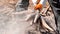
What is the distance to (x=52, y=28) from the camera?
222 centimetres

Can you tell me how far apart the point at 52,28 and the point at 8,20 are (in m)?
0.82

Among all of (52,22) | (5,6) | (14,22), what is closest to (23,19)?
(14,22)

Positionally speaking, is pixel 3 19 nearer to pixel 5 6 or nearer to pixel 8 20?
pixel 8 20

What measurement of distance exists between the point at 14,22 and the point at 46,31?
627 millimetres

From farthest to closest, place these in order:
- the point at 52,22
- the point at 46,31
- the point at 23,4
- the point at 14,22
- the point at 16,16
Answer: the point at 23,4 → the point at 16,16 → the point at 14,22 → the point at 52,22 → the point at 46,31

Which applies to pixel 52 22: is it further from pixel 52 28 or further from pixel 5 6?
pixel 5 6

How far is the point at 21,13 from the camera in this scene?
2.80m

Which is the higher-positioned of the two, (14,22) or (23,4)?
(23,4)

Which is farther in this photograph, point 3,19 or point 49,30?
point 3,19

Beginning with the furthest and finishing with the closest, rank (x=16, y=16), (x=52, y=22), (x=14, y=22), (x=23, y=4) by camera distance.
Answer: (x=23, y=4) < (x=16, y=16) < (x=14, y=22) < (x=52, y=22)

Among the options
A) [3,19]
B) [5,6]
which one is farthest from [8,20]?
[5,6]

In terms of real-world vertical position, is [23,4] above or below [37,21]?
above

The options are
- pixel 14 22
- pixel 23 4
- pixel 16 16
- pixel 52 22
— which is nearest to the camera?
pixel 52 22

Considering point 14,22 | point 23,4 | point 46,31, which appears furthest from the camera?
point 23,4
